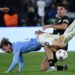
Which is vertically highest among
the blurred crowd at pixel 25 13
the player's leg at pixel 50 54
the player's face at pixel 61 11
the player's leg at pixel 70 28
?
the player's face at pixel 61 11

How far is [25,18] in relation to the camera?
26.8 m

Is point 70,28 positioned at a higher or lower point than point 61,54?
higher

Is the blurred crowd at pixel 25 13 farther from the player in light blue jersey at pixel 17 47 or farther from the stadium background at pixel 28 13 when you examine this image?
the player in light blue jersey at pixel 17 47

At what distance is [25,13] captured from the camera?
89.6ft

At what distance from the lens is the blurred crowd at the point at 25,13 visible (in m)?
26.0

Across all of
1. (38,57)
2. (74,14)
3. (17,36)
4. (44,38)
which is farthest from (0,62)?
(74,14)

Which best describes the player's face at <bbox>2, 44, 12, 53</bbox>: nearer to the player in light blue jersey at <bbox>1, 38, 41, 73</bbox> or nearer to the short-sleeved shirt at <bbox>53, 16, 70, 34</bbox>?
the player in light blue jersey at <bbox>1, 38, 41, 73</bbox>

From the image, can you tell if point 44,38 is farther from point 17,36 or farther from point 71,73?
point 17,36

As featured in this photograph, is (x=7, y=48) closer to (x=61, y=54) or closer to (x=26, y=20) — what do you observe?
(x=61, y=54)

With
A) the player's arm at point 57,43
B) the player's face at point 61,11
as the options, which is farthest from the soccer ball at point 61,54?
the player's face at point 61,11

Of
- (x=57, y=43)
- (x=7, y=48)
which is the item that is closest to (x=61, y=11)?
(x=57, y=43)

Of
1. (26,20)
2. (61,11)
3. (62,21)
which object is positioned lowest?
(26,20)

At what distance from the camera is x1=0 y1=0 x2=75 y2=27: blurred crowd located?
1022 inches

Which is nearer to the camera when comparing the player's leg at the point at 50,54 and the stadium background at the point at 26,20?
the player's leg at the point at 50,54
